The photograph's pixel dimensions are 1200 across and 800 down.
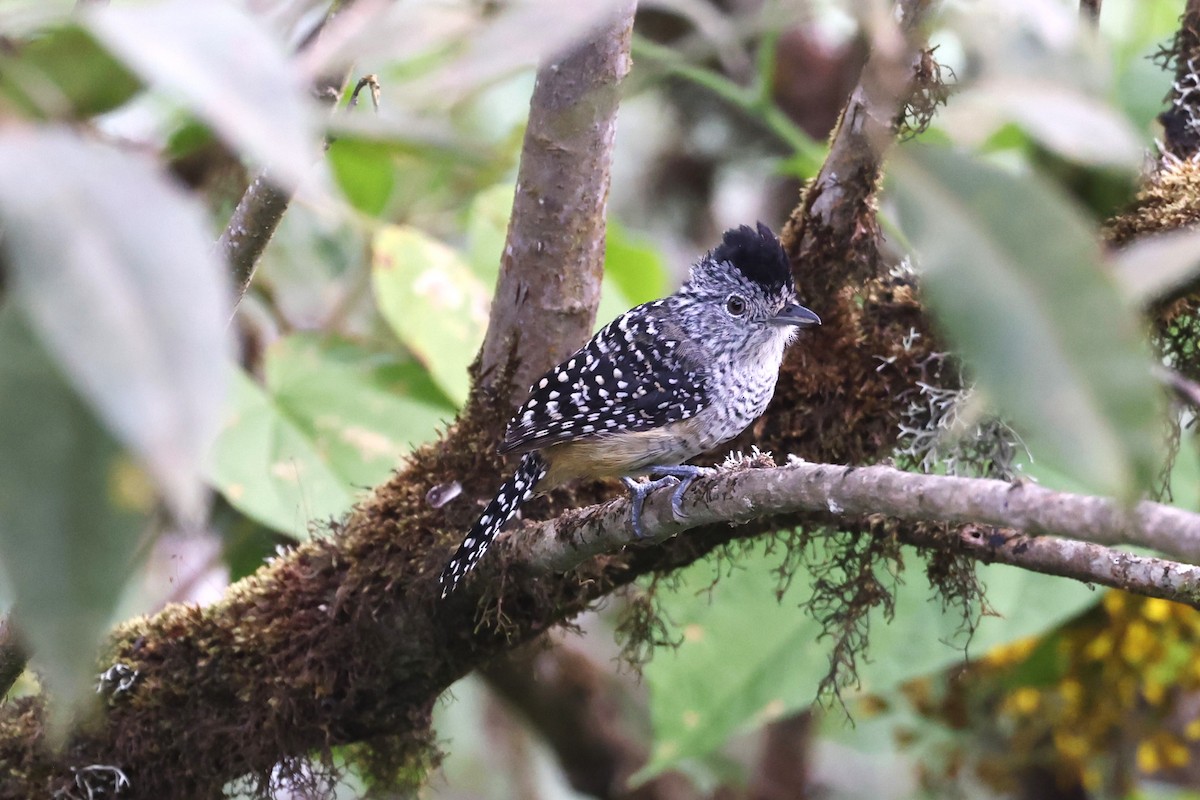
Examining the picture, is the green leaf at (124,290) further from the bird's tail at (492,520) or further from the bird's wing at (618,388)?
the bird's wing at (618,388)

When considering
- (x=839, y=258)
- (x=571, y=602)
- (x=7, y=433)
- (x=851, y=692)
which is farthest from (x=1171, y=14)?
(x=7, y=433)

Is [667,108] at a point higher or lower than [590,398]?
higher

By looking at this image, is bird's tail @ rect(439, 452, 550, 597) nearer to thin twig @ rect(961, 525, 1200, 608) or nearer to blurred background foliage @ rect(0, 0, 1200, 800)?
blurred background foliage @ rect(0, 0, 1200, 800)

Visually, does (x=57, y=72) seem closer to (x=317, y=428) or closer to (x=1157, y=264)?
(x=1157, y=264)

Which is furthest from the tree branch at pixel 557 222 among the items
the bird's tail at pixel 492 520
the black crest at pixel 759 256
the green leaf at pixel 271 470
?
the green leaf at pixel 271 470

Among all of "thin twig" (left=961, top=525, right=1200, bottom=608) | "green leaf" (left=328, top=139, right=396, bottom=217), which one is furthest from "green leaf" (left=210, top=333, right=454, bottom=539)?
"thin twig" (left=961, top=525, right=1200, bottom=608)

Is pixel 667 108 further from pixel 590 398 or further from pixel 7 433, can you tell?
pixel 7 433

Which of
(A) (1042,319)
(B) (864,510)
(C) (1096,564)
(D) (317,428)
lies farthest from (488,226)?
(A) (1042,319)
